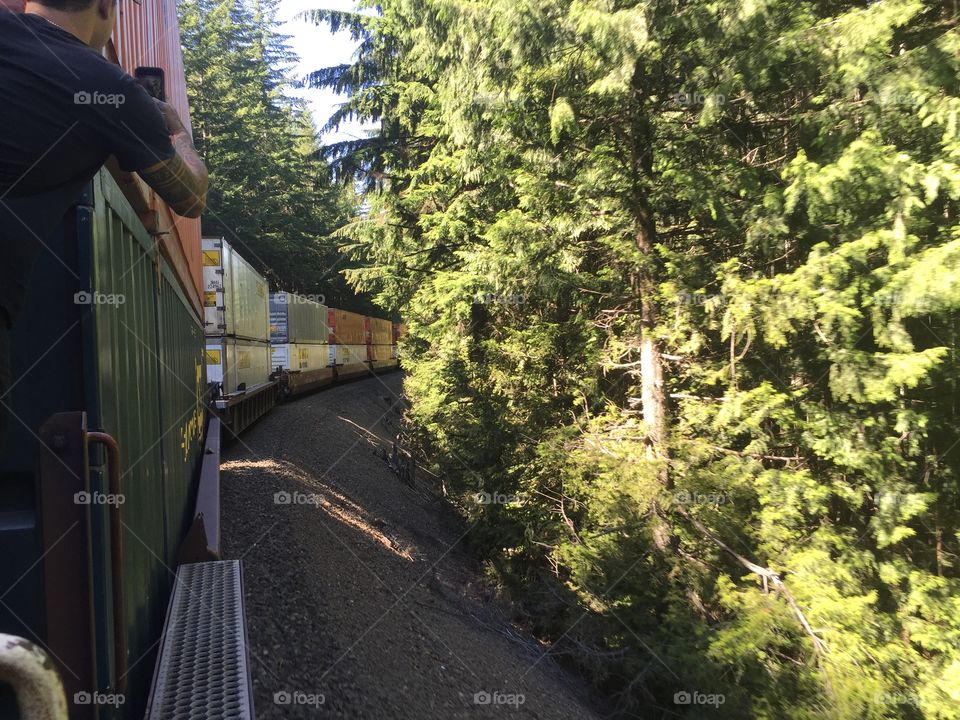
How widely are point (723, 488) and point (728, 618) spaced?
1.76 m

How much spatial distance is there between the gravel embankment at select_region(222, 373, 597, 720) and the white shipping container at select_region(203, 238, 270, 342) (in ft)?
7.34

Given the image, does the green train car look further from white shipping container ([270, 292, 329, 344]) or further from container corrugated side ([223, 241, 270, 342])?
white shipping container ([270, 292, 329, 344])

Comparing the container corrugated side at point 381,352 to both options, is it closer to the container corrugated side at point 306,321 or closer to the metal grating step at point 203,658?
the container corrugated side at point 306,321

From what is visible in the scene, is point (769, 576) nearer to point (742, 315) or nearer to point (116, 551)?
point (742, 315)

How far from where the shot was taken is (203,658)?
2.70 m

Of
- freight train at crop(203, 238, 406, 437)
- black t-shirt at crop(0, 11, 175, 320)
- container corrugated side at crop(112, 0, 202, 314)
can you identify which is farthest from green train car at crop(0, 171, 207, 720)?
freight train at crop(203, 238, 406, 437)

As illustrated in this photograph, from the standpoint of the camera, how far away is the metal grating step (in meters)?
2.35

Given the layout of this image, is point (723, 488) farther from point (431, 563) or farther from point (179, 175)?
point (179, 175)

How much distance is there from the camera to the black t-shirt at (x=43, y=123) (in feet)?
5.25

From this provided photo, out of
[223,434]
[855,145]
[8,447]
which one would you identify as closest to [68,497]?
[8,447]

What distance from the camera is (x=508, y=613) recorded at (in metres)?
10.8

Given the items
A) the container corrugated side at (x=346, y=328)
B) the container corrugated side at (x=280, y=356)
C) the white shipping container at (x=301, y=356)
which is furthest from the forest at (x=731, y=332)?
the container corrugated side at (x=346, y=328)

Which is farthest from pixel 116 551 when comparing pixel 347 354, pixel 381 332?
pixel 381 332

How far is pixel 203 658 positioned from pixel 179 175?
1.84 m
